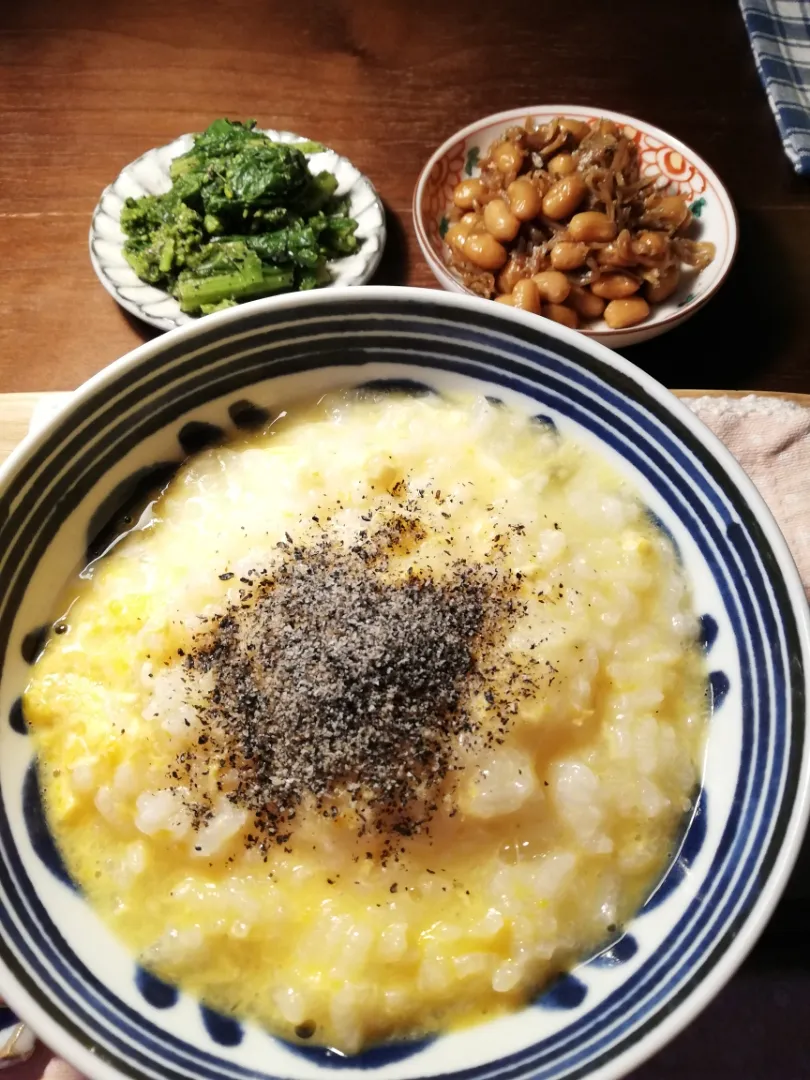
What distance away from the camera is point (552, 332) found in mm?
1653

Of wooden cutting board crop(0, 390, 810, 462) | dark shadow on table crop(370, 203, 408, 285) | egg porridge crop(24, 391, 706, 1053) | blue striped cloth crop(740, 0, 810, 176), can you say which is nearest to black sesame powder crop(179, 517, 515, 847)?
egg porridge crop(24, 391, 706, 1053)

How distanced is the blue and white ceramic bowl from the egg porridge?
0.15ft

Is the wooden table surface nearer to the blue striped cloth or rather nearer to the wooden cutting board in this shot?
the blue striped cloth

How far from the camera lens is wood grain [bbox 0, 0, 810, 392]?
296cm

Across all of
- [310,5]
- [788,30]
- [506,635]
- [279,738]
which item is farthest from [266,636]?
[788,30]

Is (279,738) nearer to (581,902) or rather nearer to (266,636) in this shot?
(266,636)

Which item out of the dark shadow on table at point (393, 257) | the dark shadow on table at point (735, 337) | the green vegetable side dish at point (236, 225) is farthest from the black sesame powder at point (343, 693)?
the dark shadow on table at point (393, 257)

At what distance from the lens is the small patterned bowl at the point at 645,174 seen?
9.29ft

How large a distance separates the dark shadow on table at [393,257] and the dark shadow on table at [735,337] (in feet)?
2.83

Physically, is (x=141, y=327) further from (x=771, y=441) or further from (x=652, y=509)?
(x=771, y=441)

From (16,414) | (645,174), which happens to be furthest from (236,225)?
(645,174)

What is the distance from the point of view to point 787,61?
3.38 m

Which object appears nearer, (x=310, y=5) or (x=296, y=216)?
(x=296, y=216)

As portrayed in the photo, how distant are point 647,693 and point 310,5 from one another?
3.29 meters
